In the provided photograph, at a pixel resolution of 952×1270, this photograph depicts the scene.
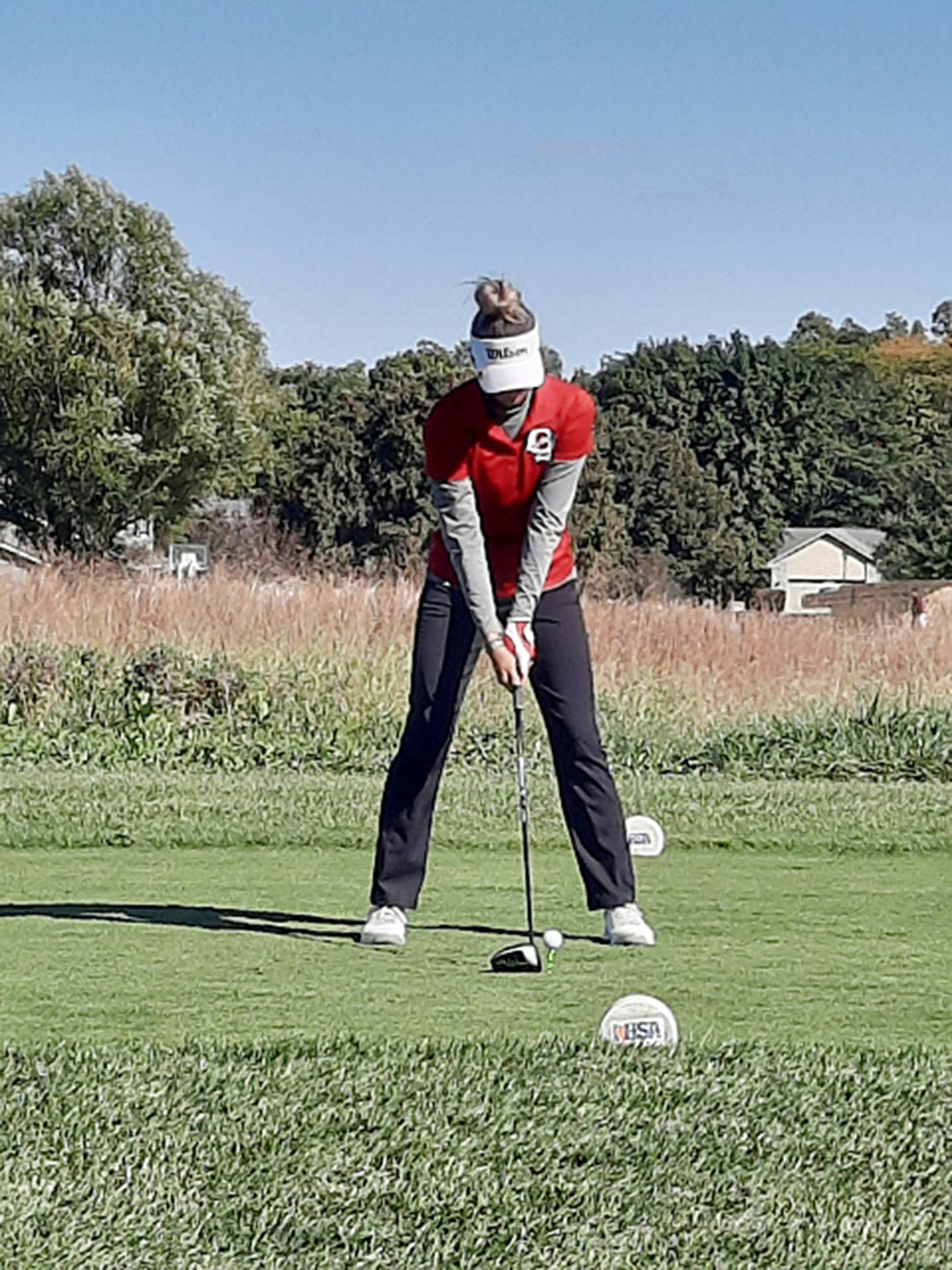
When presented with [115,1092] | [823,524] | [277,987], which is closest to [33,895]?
[277,987]

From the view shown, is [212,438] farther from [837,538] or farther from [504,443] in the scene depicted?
[504,443]

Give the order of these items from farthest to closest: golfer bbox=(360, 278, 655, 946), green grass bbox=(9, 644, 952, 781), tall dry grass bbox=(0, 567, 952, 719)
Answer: tall dry grass bbox=(0, 567, 952, 719)
green grass bbox=(9, 644, 952, 781)
golfer bbox=(360, 278, 655, 946)

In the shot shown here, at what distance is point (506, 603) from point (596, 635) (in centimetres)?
933

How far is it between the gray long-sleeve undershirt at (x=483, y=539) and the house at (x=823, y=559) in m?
61.3

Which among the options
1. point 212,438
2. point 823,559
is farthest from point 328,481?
point 823,559

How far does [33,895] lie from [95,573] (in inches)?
432

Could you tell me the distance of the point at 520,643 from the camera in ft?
17.9

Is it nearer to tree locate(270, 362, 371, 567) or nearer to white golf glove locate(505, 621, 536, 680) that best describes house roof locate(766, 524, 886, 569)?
tree locate(270, 362, 371, 567)

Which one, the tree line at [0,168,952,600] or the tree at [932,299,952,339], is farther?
the tree at [932,299,952,339]

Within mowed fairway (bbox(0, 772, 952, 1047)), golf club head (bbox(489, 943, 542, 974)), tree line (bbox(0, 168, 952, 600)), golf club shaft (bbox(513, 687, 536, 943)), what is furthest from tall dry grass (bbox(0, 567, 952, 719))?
tree line (bbox(0, 168, 952, 600))

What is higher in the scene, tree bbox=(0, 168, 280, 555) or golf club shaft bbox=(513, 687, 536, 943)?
tree bbox=(0, 168, 280, 555)

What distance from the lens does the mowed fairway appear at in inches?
174

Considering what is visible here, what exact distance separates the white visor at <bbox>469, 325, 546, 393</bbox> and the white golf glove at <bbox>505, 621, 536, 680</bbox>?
679mm

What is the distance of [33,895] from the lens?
249 inches
